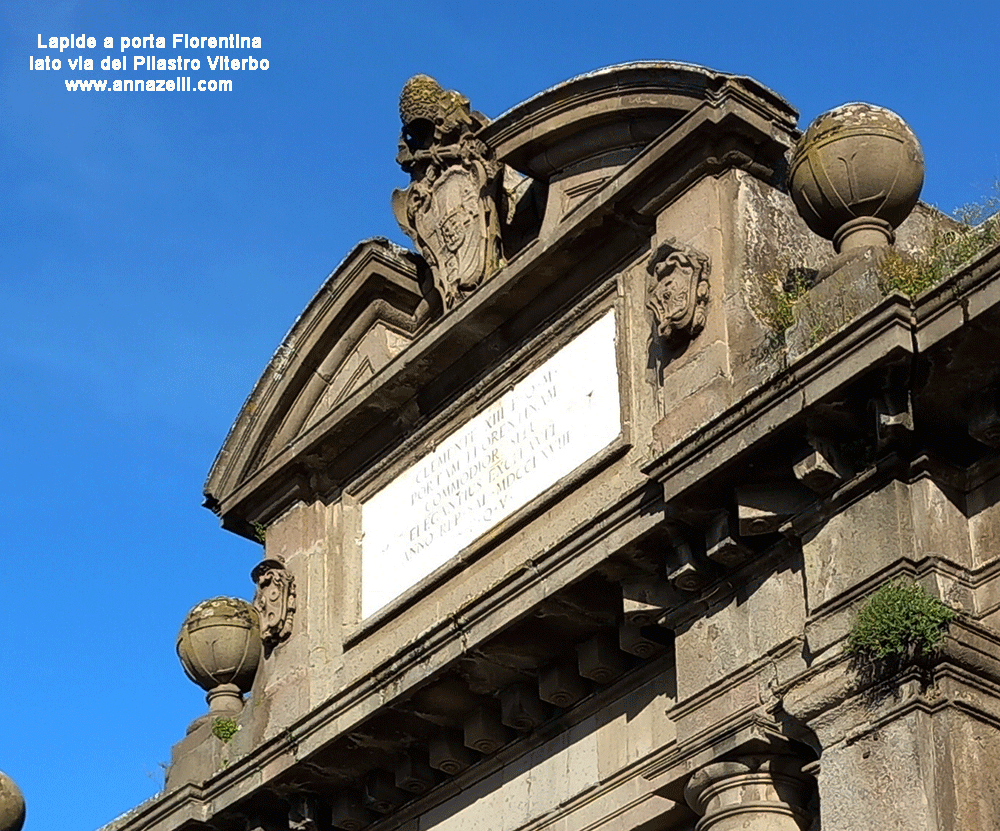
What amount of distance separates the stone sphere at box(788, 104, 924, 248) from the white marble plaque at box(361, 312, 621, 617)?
1813mm

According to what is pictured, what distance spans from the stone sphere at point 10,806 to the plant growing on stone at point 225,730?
2.65 meters

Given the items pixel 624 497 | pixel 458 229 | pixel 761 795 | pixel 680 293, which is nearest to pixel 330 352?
pixel 458 229

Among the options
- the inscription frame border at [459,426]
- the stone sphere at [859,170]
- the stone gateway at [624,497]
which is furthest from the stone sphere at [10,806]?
the stone sphere at [859,170]

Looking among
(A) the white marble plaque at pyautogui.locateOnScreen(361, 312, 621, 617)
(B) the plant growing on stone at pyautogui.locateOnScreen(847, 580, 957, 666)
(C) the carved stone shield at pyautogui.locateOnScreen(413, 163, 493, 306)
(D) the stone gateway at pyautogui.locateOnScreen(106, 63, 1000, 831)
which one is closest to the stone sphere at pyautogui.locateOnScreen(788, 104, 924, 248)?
(D) the stone gateway at pyautogui.locateOnScreen(106, 63, 1000, 831)

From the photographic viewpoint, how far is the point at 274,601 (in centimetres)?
1518

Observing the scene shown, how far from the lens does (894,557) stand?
1069 cm

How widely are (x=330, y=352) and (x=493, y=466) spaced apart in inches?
90.1

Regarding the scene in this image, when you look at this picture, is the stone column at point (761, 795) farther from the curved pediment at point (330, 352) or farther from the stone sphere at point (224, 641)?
the stone sphere at point (224, 641)

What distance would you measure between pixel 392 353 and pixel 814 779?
5151mm

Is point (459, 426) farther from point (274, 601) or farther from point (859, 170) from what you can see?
point (859, 170)

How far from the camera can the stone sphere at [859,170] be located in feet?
38.4

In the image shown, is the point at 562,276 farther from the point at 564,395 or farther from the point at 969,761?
Answer: the point at 969,761

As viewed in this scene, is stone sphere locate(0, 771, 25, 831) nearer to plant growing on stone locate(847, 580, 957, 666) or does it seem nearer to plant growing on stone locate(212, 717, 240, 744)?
plant growing on stone locate(212, 717, 240, 744)

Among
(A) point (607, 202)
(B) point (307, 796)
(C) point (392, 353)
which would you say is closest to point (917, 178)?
(A) point (607, 202)
